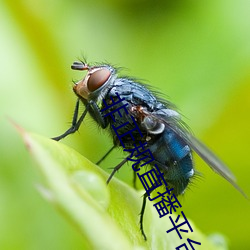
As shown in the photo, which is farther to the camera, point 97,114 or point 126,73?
point 126,73

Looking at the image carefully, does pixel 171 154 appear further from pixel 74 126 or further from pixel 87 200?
pixel 87 200

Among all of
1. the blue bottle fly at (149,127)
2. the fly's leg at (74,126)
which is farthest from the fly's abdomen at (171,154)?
the fly's leg at (74,126)

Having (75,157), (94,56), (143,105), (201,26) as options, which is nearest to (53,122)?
(94,56)

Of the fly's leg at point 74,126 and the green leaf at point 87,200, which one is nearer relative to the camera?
the green leaf at point 87,200

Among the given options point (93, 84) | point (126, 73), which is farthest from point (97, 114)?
point (126, 73)

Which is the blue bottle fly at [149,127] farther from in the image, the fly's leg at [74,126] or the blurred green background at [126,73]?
the blurred green background at [126,73]

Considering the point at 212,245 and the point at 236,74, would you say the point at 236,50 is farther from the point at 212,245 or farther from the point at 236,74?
the point at 212,245
